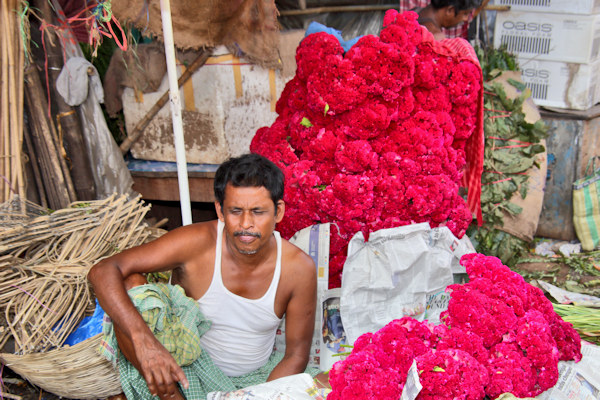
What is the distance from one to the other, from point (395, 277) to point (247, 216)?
98cm

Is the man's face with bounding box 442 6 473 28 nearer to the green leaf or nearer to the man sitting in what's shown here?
the green leaf

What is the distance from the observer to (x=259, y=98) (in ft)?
13.8

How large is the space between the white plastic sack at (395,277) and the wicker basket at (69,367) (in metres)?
1.16

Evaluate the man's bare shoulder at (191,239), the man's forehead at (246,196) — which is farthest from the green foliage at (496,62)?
the man's bare shoulder at (191,239)

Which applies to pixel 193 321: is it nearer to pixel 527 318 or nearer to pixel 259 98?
pixel 527 318

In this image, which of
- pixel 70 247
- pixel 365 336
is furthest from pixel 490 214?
pixel 70 247

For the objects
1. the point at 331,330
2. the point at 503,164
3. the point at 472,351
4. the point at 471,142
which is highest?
the point at 471,142

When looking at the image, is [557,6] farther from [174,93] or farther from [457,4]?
[174,93]

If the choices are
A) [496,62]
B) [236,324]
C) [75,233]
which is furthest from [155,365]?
[496,62]

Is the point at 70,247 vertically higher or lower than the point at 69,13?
lower

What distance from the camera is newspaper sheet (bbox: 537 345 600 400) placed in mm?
2055

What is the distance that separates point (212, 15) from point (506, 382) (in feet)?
9.81

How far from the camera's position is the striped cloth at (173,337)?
6.89 ft

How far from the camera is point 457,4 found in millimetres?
3766
